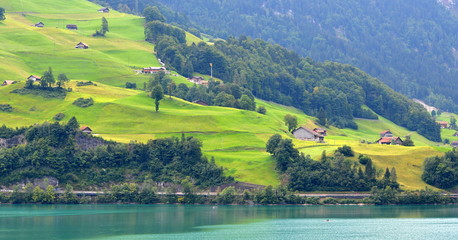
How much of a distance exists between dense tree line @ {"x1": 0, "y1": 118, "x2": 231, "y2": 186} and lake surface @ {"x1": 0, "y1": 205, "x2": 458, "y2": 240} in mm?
11769

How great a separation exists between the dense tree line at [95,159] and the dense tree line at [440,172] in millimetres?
43127

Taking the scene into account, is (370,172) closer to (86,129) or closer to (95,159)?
(95,159)

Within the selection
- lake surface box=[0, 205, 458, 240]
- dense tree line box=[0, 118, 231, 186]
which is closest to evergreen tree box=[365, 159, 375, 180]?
lake surface box=[0, 205, 458, 240]

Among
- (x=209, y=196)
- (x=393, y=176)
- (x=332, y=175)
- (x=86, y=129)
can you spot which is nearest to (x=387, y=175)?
(x=393, y=176)

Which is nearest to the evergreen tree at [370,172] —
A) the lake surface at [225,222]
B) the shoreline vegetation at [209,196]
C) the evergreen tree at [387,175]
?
the evergreen tree at [387,175]

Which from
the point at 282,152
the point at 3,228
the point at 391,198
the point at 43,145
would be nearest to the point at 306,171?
the point at 282,152

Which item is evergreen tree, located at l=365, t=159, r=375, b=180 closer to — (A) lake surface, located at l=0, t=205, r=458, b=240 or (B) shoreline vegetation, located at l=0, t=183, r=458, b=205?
(B) shoreline vegetation, located at l=0, t=183, r=458, b=205

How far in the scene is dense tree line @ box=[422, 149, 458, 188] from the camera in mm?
160000

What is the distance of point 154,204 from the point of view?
154 metres

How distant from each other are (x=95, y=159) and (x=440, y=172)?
7285 cm

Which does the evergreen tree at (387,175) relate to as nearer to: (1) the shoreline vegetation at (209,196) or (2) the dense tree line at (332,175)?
(2) the dense tree line at (332,175)

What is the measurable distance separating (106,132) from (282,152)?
47.8 metres

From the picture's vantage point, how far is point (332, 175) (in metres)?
157

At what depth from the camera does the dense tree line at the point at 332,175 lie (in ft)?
513
